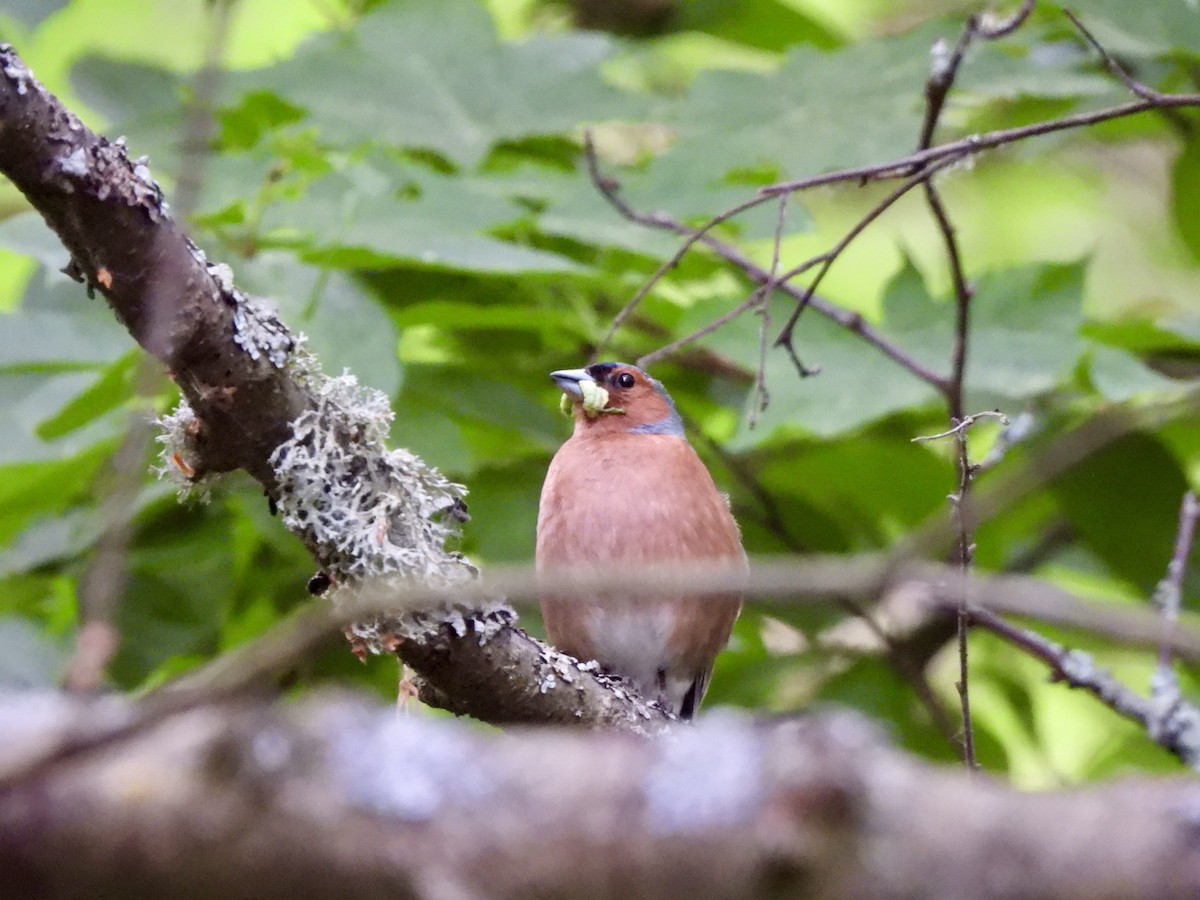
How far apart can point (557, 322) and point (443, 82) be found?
1377 mm

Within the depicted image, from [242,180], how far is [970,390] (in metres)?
2.67

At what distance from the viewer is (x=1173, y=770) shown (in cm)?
574

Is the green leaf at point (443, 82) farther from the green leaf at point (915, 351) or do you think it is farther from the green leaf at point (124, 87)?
the green leaf at point (915, 351)

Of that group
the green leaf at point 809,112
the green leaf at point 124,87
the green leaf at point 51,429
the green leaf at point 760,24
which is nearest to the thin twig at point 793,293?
the green leaf at point 809,112

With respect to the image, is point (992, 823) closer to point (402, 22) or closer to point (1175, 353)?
point (1175, 353)

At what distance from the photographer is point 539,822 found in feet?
4.49

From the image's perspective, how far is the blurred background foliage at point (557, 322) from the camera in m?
4.57

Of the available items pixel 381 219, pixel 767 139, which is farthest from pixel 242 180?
pixel 767 139

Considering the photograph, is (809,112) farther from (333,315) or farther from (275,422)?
(275,422)

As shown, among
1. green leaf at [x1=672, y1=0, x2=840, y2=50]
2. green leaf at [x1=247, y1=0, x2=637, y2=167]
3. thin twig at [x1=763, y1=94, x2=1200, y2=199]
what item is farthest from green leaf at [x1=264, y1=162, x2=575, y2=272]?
green leaf at [x1=672, y1=0, x2=840, y2=50]

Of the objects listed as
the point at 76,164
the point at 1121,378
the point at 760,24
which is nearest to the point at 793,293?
the point at 1121,378

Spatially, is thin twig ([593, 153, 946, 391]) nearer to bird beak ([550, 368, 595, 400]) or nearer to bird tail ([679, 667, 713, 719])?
bird beak ([550, 368, 595, 400])

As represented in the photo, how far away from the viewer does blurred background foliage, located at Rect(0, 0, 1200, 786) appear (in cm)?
457

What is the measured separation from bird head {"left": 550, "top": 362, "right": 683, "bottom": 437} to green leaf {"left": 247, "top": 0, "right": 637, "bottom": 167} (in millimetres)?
992
